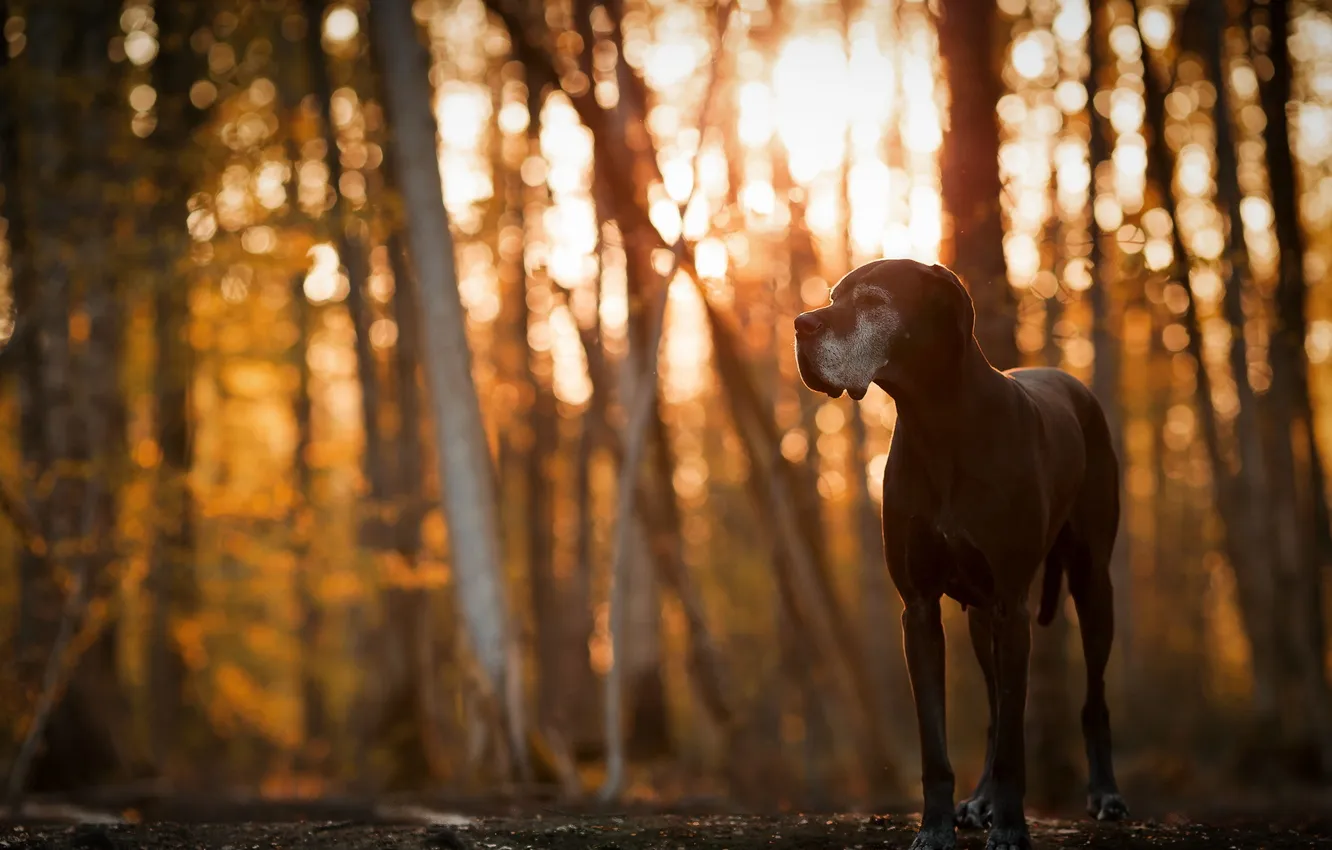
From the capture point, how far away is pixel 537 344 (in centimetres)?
2177

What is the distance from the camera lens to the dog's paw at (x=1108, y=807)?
532cm

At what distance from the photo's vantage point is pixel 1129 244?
9.08 meters

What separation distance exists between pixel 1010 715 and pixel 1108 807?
1412 mm

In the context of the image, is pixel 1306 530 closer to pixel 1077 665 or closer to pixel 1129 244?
pixel 1129 244

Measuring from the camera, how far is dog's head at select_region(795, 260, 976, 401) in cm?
401

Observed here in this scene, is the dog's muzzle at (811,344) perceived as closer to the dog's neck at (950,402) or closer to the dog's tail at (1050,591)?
the dog's neck at (950,402)

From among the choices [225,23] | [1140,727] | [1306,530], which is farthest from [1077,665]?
[225,23]

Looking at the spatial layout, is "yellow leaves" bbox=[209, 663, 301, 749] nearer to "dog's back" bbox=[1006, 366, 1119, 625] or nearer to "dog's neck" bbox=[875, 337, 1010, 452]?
"dog's back" bbox=[1006, 366, 1119, 625]

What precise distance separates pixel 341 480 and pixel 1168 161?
2148 cm

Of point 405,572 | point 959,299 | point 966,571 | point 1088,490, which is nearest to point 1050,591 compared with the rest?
point 1088,490

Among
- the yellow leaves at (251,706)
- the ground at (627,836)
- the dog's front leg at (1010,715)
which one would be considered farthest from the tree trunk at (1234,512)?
the yellow leaves at (251,706)

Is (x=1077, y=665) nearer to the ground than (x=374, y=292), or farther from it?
nearer to the ground

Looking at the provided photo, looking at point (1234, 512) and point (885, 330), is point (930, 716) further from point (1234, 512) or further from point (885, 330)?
point (1234, 512)

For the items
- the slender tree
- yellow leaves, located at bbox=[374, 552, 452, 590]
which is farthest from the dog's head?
the slender tree
